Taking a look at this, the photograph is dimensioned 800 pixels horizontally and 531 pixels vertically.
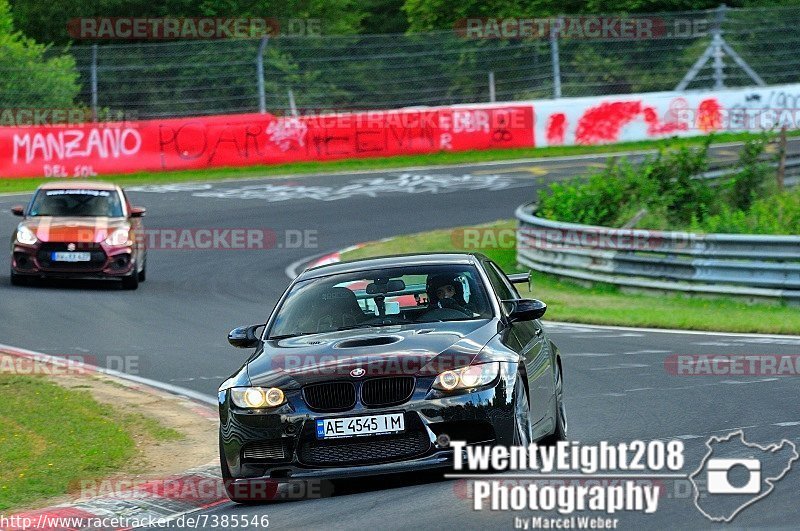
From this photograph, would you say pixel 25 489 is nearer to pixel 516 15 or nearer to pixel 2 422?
pixel 2 422

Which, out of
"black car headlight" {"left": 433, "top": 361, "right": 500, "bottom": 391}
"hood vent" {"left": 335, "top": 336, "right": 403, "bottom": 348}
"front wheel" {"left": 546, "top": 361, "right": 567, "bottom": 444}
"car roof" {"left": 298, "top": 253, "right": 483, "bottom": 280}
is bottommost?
"front wheel" {"left": 546, "top": 361, "right": 567, "bottom": 444}

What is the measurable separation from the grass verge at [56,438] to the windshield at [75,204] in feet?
28.2

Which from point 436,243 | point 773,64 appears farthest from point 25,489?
point 773,64

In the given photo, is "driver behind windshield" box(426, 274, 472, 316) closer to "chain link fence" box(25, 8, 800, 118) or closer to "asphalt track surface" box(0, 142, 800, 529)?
"asphalt track surface" box(0, 142, 800, 529)

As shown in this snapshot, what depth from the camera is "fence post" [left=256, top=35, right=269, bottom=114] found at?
116 feet

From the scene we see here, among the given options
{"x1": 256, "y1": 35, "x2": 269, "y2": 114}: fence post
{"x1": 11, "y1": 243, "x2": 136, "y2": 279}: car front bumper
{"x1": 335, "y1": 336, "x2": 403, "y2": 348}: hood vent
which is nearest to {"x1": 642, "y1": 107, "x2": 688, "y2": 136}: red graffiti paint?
{"x1": 256, "y1": 35, "x2": 269, "y2": 114}: fence post

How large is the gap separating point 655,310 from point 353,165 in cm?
1777

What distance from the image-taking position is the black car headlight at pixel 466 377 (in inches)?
317

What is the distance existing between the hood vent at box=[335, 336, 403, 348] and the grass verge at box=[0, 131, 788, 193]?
79.8 feet

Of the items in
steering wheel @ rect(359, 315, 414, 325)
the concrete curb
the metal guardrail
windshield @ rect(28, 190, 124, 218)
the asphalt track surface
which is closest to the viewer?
the asphalt track surface

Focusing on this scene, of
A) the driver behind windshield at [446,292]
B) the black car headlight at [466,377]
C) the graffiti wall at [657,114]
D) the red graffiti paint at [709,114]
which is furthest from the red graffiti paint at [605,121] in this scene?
the black car headlight at [466,377]

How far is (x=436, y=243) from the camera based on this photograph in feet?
85.9

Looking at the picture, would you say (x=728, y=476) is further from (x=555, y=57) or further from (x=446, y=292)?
(x=555, y=57)

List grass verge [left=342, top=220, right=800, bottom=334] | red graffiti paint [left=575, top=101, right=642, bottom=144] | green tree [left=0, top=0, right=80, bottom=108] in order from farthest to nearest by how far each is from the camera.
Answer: red graffiti paint [left=575, top=101, right=642, bottom=144] → green tree [left=0, top=0, right=80, bottom=108] → grass verge [left=342, top=220, right=800, bottom=334]
